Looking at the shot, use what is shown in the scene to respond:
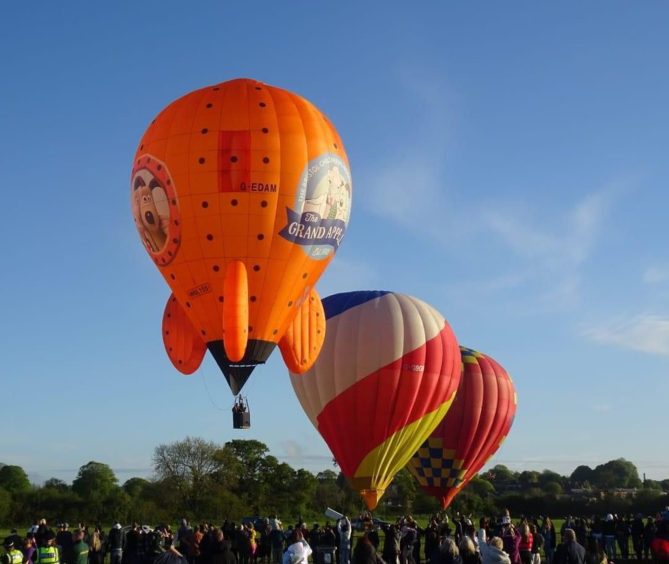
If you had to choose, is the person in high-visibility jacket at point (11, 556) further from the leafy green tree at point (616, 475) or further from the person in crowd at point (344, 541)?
the leafy green tree at point (616, 475)

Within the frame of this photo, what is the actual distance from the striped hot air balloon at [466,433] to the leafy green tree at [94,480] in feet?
130

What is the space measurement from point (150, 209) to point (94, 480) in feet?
185

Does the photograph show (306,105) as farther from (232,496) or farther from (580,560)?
(232,496)

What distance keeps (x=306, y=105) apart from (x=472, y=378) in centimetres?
1425

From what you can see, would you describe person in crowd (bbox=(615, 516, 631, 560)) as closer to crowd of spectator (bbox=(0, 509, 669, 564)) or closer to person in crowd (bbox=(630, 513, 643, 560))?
crowd of spectator (bbox=(0, 509, 669, 564))

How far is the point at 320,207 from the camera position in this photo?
17922mm

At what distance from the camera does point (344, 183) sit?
18.6 m

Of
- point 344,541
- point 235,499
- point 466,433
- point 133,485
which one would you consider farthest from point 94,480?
point 344,541

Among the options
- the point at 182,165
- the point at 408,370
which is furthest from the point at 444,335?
the point at 182,165

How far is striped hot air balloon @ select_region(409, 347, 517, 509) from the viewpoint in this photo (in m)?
29.7

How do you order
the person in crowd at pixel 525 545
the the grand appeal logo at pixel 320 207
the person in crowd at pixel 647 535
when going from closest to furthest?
the person in crowd at pixel 525 545, the the grand appeal logo at pixel 320 207, the person in crowd at pixel 647 535


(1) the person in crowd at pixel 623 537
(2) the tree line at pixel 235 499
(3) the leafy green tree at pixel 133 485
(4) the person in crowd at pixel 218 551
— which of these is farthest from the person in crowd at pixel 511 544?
(3) the leafy green tree at pixel 133 485

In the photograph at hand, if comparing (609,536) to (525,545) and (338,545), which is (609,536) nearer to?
(525,545)

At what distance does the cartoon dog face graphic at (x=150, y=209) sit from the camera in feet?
57.7
